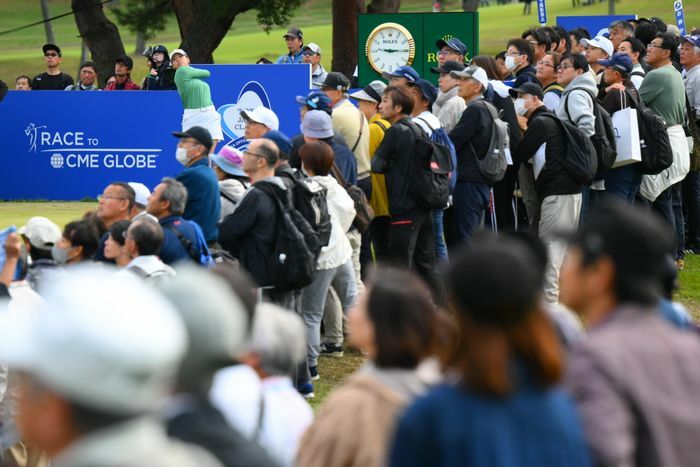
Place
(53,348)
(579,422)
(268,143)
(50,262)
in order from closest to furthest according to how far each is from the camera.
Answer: (53,348), (579,422), (50,262), (268,143)

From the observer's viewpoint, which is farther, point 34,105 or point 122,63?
point 122,63

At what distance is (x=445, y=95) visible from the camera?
461 inches

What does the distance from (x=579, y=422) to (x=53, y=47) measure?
54.0 ft

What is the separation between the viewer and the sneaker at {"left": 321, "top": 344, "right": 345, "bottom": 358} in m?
9.92

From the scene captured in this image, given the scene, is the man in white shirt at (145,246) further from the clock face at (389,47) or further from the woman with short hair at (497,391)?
the clock face at (389,47)

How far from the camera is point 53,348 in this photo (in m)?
2.48

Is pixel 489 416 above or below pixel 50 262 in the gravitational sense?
above

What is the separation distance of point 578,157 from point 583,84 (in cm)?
77

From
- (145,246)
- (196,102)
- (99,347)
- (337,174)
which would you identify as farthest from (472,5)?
(99,347)

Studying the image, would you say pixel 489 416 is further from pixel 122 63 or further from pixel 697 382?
pixel 122 63

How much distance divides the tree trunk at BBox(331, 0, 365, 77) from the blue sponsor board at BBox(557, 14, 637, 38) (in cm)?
446

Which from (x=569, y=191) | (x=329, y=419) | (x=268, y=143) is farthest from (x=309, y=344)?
(x=329, y=419)

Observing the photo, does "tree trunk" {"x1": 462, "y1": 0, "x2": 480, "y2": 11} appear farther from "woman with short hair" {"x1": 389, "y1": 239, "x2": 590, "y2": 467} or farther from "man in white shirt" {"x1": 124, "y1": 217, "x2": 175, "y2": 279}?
"woman with short hair" {"x1": 389, "y1": 239, "x2": 590, "y2": 467}

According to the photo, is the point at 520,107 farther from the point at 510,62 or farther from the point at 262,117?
the point at 262,117
